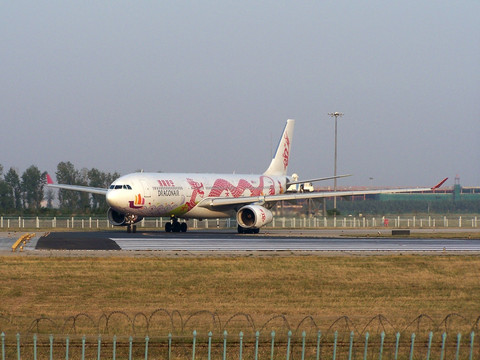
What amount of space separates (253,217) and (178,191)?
17.9 ft

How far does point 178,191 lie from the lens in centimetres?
5431

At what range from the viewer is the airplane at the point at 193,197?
2010 inches

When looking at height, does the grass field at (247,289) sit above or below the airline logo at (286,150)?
below

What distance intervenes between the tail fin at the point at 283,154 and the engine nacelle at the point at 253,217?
15.6 m

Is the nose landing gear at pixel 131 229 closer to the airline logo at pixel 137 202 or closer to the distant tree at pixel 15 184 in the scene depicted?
the airline logo at pixel 137 202

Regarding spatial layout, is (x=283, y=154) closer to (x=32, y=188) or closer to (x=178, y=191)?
(x=178, y=191)

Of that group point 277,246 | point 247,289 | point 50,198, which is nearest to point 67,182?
point 50,198

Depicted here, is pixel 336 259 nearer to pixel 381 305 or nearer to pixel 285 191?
pixel 381 305

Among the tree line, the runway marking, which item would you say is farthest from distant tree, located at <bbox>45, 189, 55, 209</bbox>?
the runway marking

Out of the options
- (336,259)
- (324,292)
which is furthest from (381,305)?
(336,259)

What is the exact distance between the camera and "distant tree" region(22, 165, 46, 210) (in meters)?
95.4

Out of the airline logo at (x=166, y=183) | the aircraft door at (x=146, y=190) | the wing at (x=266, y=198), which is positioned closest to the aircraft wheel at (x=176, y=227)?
the wing at (x=266, y=198)

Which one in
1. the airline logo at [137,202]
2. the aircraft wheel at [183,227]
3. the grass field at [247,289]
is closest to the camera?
the grass field at [247,289]

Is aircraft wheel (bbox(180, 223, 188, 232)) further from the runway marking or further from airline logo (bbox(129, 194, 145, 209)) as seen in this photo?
the runway marking
